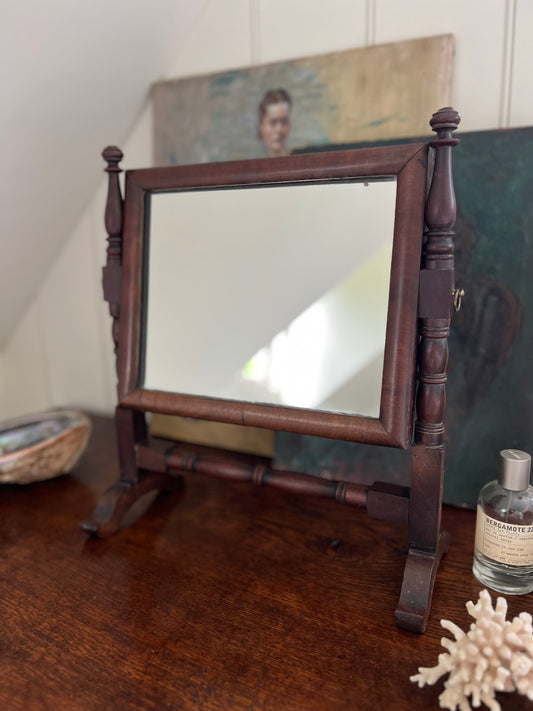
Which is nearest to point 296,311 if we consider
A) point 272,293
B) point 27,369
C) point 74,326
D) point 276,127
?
point 272,293

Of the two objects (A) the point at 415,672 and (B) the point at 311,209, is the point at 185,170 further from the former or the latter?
(A) the point at 415,672

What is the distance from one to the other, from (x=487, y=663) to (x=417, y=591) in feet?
0.46

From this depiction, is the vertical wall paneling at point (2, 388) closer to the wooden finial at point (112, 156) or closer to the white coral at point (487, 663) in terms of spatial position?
the wooden finial at point (112, 156)

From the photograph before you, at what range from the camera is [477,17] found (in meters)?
0.75

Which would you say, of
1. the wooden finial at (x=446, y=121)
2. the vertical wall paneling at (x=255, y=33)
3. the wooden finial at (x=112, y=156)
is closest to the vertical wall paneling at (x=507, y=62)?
the wooden finial at (x=446, y=121)

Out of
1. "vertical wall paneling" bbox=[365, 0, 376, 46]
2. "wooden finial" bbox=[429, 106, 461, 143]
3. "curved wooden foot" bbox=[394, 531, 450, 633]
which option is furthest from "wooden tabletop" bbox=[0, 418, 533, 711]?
"vertical wall paneling" bbox=[365, 0, 376, 46]

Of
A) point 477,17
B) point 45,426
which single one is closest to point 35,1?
point 477,17

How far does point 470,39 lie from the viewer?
0.76m

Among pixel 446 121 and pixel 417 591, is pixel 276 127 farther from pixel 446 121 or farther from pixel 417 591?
pixel 417 591

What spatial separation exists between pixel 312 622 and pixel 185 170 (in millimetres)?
578

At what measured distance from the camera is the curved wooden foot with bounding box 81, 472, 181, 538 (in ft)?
2.50

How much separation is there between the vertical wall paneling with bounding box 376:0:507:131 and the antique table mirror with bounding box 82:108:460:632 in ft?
0.48

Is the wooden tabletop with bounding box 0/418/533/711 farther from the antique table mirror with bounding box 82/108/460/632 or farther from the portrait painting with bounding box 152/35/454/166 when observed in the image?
the portrait painting with bounding box 152/35/454/166

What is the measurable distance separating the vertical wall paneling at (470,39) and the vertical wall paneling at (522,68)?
0.7 inches
